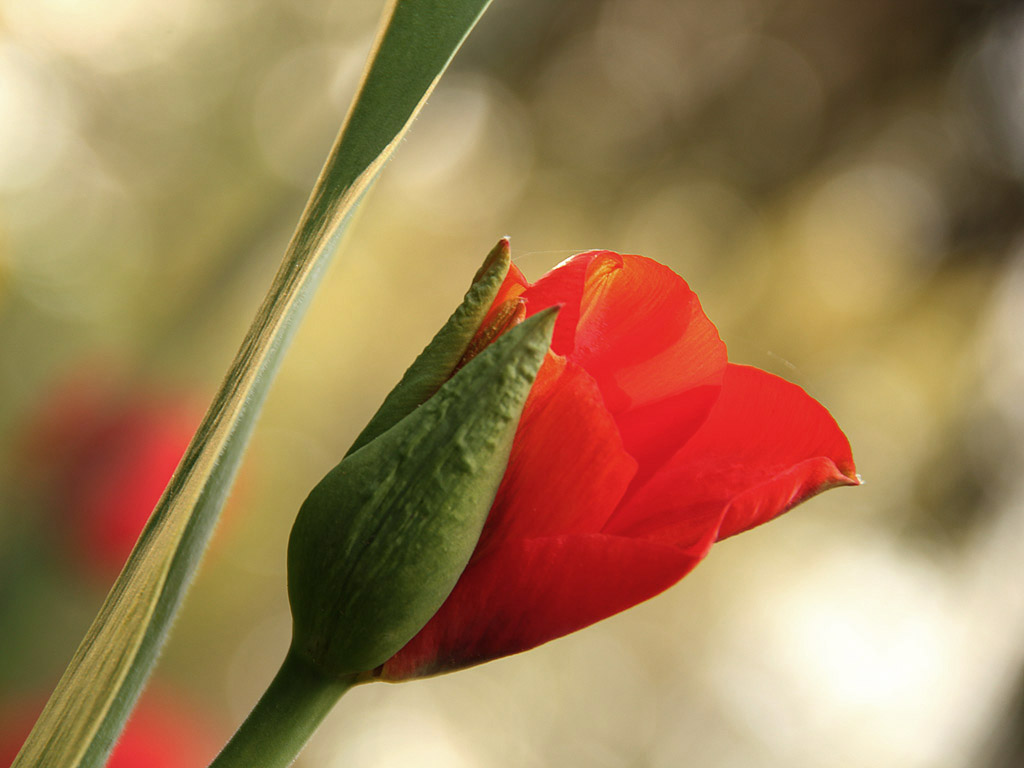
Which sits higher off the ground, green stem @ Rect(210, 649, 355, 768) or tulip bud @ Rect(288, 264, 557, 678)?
tulip bud @ Rect(288, 264, 557, 678)

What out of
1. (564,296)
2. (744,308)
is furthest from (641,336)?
(744,308)

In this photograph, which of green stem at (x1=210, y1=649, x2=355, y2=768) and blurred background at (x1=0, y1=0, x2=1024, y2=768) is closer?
→ green stem at (x1=210, y1=649, x2=355, y2=768)

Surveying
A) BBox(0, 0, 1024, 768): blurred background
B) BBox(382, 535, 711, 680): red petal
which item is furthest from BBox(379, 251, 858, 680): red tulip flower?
BBox(0, 0, 1024, 768): blurred background

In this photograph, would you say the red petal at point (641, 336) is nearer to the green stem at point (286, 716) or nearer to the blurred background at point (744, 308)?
the green stem at point (286, 716)

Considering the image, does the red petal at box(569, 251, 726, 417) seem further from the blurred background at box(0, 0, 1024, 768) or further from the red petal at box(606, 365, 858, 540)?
the blurred background at box(0, 0, 1024, 768)

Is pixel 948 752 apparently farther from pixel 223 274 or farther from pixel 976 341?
pixel 223 274

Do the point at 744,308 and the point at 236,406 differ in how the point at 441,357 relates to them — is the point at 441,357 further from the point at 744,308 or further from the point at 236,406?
the point at 744,308
